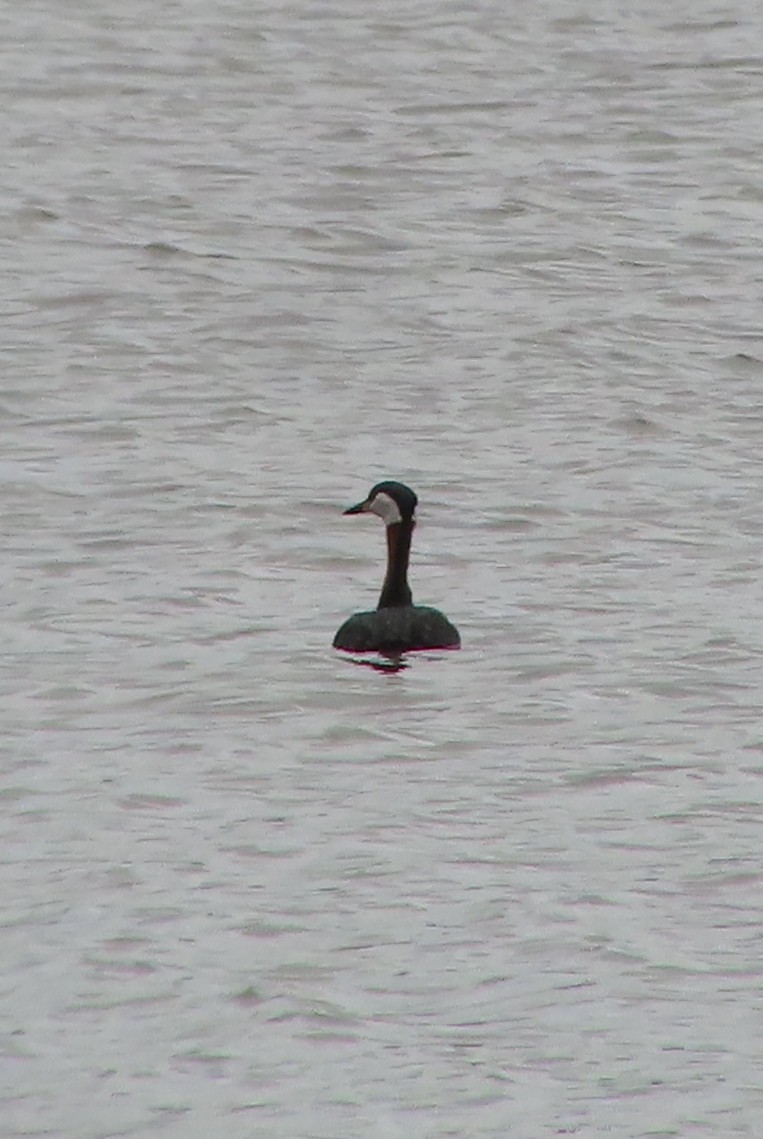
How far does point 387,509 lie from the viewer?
14406 mm

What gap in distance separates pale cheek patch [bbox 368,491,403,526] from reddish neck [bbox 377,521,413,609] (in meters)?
0.05

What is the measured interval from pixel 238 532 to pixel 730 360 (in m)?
4.95

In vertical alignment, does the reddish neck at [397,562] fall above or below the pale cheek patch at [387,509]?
below

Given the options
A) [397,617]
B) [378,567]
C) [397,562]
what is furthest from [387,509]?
[378,567]

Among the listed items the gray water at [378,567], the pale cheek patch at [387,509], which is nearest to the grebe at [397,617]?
the pale cheek patch at [387,509]

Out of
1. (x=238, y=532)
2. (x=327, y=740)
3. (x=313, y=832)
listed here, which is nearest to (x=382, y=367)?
(x=238, y=532)

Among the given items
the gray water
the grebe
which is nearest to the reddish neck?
the grebe

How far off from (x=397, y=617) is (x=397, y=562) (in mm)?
413

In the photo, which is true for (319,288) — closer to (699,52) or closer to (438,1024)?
(699,52)

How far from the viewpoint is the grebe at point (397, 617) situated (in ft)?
45.6

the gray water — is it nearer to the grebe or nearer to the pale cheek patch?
the grebe

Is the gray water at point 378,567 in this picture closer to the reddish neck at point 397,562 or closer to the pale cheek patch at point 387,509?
the reddish neck at point 397,562

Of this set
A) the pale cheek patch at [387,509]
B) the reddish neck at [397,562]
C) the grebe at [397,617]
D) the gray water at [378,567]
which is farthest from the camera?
the pale cheek patch at [387,509]

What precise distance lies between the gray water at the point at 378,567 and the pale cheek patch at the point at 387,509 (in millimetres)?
551
